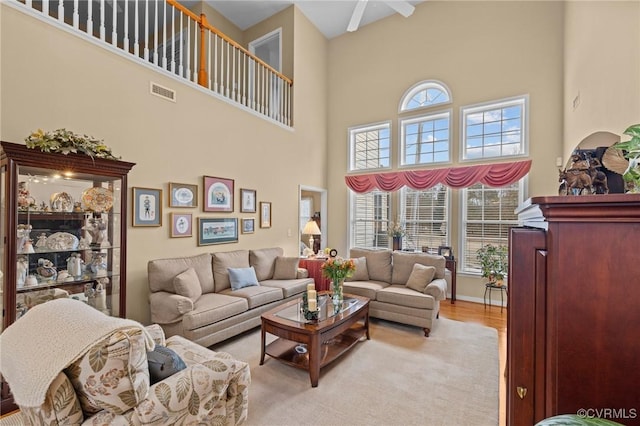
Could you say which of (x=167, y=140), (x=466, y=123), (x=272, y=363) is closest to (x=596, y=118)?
(x=466, y=123)

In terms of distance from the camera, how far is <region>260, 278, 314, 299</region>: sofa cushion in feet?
13.5

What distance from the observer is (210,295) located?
A: 357 cm

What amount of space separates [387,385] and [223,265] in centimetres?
258

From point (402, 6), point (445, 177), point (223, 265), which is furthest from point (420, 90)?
point (223, 265)

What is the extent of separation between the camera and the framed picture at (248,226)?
476 centimetres

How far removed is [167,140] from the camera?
12.1 ft

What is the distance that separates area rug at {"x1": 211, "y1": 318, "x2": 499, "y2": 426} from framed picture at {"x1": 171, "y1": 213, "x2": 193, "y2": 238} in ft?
4.99

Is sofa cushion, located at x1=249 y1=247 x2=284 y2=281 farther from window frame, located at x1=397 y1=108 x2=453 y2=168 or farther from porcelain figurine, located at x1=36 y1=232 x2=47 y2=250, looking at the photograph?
window frame, located at x1=397 y1=108 x2=453 y2=168

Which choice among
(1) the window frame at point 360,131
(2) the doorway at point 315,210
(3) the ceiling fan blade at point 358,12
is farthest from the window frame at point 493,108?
(2) the doorway at point 315,210

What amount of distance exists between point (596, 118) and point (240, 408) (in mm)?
3832

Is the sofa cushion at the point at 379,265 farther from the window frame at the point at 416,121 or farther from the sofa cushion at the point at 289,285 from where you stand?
the window frame at the point at 416,121

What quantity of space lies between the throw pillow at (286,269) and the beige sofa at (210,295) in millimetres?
32

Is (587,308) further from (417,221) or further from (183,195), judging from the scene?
(417,221)

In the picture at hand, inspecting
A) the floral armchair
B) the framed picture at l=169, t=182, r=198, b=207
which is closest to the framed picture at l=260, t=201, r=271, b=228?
the framed picture at l=169, t=182, r=198, b=207
